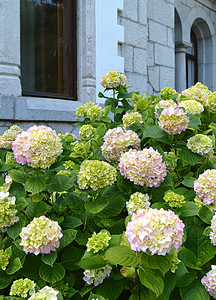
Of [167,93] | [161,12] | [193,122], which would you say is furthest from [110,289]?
[161,12]

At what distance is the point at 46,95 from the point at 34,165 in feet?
8.16

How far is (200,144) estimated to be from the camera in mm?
1167

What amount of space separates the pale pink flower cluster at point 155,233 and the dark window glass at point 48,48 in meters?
2.72

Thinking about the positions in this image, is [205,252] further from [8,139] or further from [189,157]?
[8,139]

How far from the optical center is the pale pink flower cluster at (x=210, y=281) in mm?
798

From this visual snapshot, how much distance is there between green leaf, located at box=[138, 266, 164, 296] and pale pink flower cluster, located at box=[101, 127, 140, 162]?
19.9 inches

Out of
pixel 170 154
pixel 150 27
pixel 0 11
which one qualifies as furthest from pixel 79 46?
pixel 170 154

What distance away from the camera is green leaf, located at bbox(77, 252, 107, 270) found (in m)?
0.82

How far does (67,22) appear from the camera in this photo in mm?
3549

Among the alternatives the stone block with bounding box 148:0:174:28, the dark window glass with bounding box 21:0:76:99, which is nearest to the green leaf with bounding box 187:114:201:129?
the dark window glass with bounding box 21:0:76:99

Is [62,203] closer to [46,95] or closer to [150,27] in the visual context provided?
[46,95]

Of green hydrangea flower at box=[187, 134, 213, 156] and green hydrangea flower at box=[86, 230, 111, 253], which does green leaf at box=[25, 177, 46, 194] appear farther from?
green hydrangea flower at box=[187, 134, 213, 156]

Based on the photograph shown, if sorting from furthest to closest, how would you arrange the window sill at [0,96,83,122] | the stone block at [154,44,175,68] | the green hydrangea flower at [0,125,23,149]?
the stone block at [154,44,175,68] → the window sill at [0,96,83,122] → the green hydrangea flower at [0,125,23,149]

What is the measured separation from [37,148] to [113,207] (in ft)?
0.97
